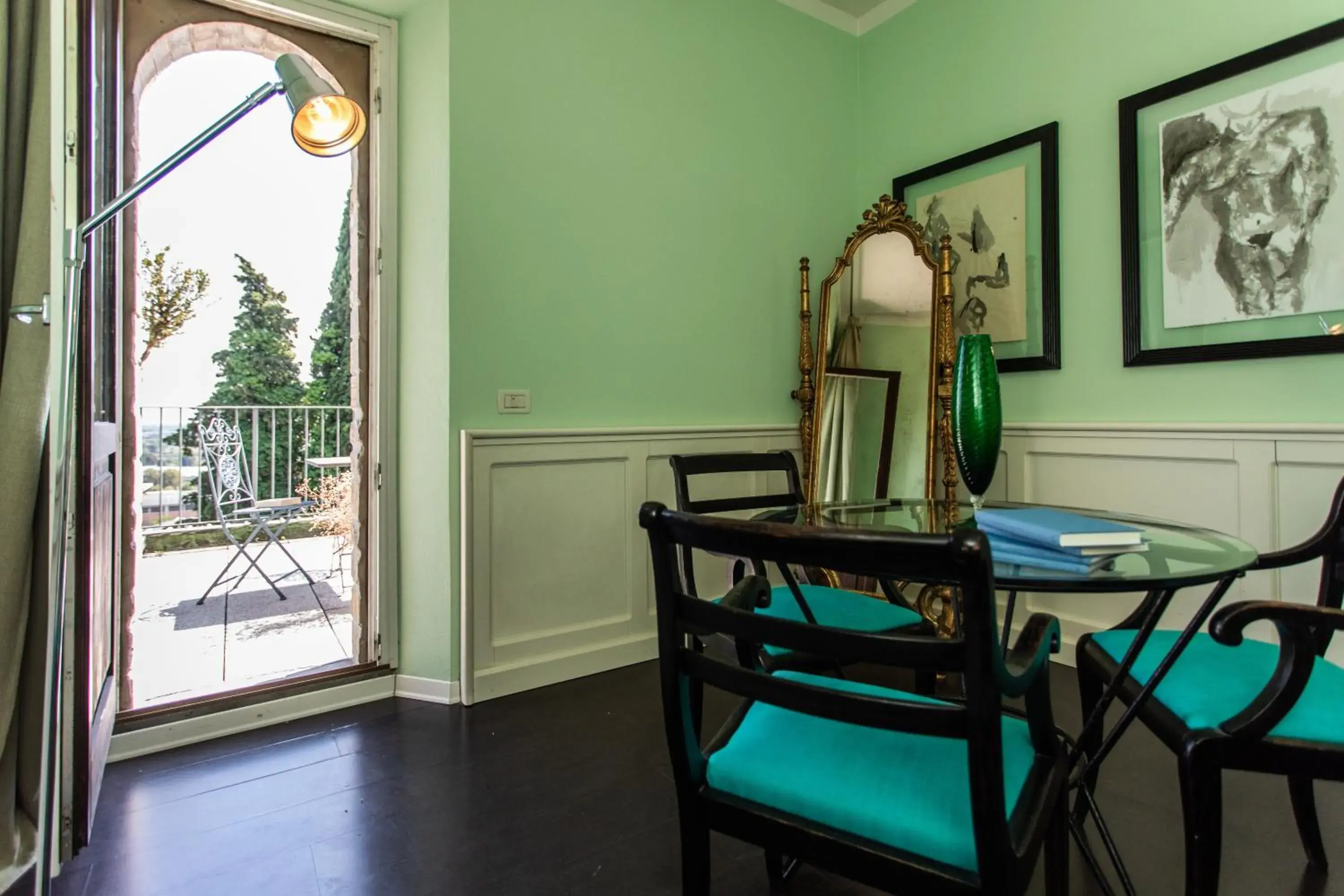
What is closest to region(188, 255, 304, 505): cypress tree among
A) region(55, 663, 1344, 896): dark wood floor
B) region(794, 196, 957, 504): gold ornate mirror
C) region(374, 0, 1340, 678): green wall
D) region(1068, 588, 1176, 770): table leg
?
region(374, 0, 1340, 678): green wall

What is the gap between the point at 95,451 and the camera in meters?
1.63

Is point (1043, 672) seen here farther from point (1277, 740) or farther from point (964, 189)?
point (964, 189)

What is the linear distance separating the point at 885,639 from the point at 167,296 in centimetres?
327

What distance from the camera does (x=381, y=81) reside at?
2.56 m

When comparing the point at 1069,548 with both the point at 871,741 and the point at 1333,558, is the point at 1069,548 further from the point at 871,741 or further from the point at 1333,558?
the point at 1333,558

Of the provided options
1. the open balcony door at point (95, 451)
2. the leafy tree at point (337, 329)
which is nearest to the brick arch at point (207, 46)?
the open balcony door at point (95, 451)

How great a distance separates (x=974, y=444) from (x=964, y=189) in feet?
5.97

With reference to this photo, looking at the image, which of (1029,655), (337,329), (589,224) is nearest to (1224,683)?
(1029,655)

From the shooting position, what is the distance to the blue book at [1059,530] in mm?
1230

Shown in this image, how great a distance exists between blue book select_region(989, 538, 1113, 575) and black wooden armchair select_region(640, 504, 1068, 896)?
18 centimetres

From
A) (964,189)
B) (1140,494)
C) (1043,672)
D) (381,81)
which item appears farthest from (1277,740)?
(381,81)

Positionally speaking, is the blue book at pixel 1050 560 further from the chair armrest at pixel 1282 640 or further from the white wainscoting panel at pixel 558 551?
the white wainscoting panel at pixel 558 551

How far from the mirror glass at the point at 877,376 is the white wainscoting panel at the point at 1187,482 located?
0.41 meters

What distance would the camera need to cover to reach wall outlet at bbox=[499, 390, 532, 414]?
2535mm
